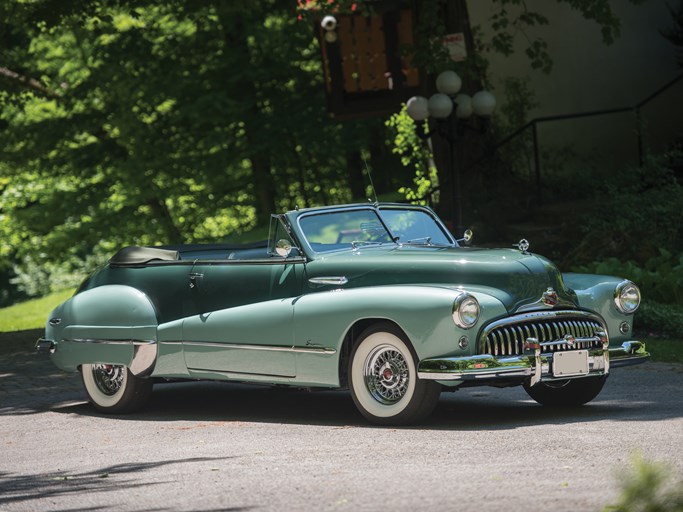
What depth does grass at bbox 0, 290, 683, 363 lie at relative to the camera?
42.3 feet

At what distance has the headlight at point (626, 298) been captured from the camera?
9.60 meters

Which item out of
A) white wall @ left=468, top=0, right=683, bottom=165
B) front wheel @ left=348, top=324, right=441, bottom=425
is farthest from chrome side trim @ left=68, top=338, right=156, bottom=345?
white wall @ left=468, top=0, right=683, bottom=165

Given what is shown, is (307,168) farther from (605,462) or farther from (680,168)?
(605,462)

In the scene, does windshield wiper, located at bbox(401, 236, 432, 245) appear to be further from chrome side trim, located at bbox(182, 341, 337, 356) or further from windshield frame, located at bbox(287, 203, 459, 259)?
chrome side trim, located at bbox(182, 341, 337, 356)

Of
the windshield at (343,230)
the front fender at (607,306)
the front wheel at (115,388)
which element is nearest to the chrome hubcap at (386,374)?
the windshield at (343,230)

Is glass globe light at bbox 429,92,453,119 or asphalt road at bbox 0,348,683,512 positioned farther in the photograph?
glass globe light at bbox 429,92,453,119

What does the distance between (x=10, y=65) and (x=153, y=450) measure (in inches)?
728

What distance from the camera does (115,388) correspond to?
34.9 ft

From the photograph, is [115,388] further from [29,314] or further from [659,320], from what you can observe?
[29,314]

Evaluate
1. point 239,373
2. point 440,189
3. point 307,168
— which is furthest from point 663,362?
point 307,168

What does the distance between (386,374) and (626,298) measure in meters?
2.10

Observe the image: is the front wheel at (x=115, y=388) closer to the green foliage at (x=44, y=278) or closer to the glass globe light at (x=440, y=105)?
the glass globe light at (x=440, y=105)

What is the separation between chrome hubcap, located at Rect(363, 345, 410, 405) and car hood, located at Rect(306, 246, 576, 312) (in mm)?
554

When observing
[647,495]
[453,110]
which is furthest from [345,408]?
[453,110]
